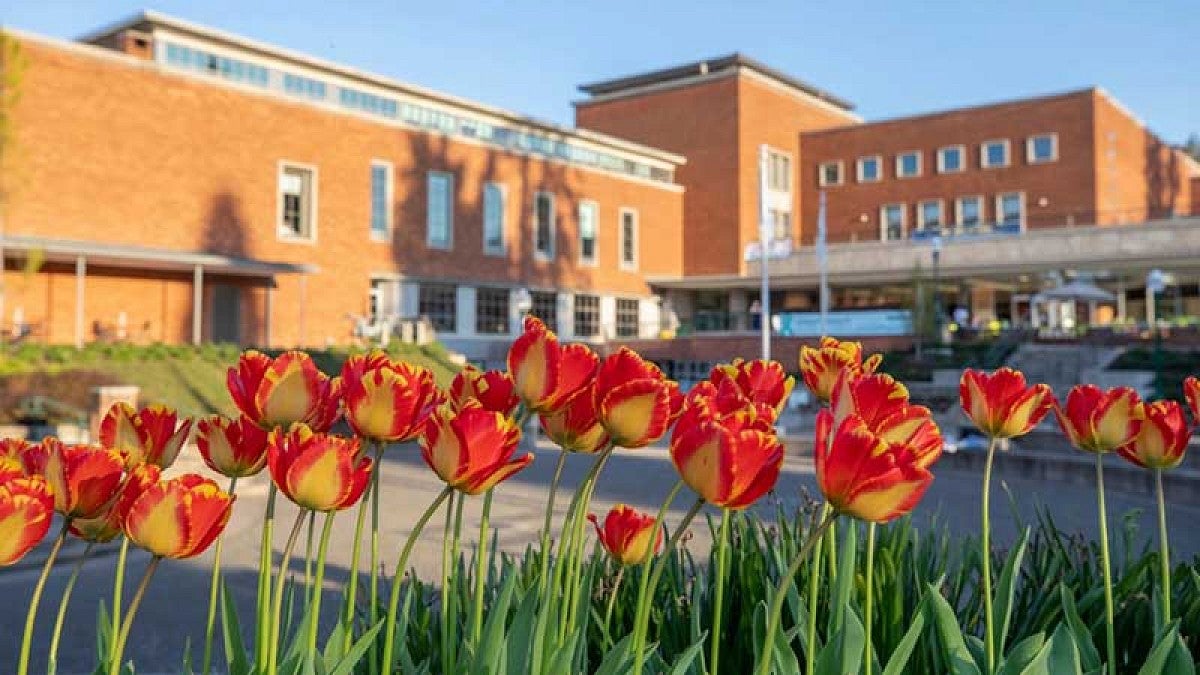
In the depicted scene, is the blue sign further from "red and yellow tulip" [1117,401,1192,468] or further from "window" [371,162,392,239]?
"red and yellow tulip" [1117,401,1192,468]

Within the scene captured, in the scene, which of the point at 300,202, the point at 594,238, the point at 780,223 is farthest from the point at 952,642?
the point at 780,223

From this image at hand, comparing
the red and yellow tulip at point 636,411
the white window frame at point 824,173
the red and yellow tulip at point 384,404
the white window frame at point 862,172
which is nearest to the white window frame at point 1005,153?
the white window frame at point 862,172

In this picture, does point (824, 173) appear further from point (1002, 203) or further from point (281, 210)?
point (281, 210)

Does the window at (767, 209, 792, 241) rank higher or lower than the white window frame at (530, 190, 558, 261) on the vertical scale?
higher

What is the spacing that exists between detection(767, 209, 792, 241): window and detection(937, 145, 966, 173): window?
7.91 meters

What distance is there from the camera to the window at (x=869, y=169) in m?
50.3

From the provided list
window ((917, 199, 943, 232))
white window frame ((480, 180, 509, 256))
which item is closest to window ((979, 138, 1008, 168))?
window ((917, 199, 943, 232))

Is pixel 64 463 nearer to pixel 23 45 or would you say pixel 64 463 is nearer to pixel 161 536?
pixel 161 536

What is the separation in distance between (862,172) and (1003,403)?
5140 centimetres

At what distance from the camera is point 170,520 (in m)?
1.24

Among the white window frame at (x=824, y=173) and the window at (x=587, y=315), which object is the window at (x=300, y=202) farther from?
the white window frame at (x=824, y=173)

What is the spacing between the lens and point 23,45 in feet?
82.9

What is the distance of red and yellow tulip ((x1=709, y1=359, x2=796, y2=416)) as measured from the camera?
1823 millimetres

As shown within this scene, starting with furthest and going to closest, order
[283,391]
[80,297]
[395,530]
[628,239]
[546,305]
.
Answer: [628,239] < [546,305] < [80,297] < [395,530] < [283,391]
